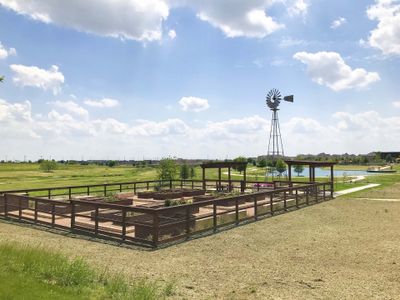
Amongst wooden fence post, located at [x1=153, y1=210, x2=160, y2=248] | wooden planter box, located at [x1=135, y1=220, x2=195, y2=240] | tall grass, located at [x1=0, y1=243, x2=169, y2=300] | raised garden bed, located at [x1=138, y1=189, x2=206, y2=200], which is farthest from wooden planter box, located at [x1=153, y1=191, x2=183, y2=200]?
tall grass, located at [x1=0, y1=243, x2=169, y2=300]

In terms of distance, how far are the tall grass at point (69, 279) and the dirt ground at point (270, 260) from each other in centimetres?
80

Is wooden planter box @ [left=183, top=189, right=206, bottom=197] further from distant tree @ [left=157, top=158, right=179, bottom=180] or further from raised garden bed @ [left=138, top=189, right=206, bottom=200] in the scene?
distant tree @ [left=157, top=158, right=179, bottom=180]

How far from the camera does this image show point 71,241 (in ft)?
39.8

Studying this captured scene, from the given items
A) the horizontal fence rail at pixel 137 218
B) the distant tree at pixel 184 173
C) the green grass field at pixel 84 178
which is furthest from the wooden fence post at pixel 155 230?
the distant tree at pixel 184 173

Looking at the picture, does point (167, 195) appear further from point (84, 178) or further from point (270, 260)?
point (84, 178)

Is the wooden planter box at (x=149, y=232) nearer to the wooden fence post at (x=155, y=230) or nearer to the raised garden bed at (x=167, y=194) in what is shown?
the wooden fence post at (x=155, y=230)

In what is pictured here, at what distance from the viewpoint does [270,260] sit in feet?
33.0

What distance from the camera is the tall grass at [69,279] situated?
675cm

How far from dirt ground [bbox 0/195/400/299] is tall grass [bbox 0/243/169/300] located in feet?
2.62

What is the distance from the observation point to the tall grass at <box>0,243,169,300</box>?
6754 mm

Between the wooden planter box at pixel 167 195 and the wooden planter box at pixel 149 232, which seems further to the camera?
the wooden planter box at pixel 167 195

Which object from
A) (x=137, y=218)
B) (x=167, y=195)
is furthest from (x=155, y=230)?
(x=167, y=195)

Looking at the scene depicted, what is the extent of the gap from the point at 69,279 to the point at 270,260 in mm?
5029

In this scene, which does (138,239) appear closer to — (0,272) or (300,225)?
(0,272)
